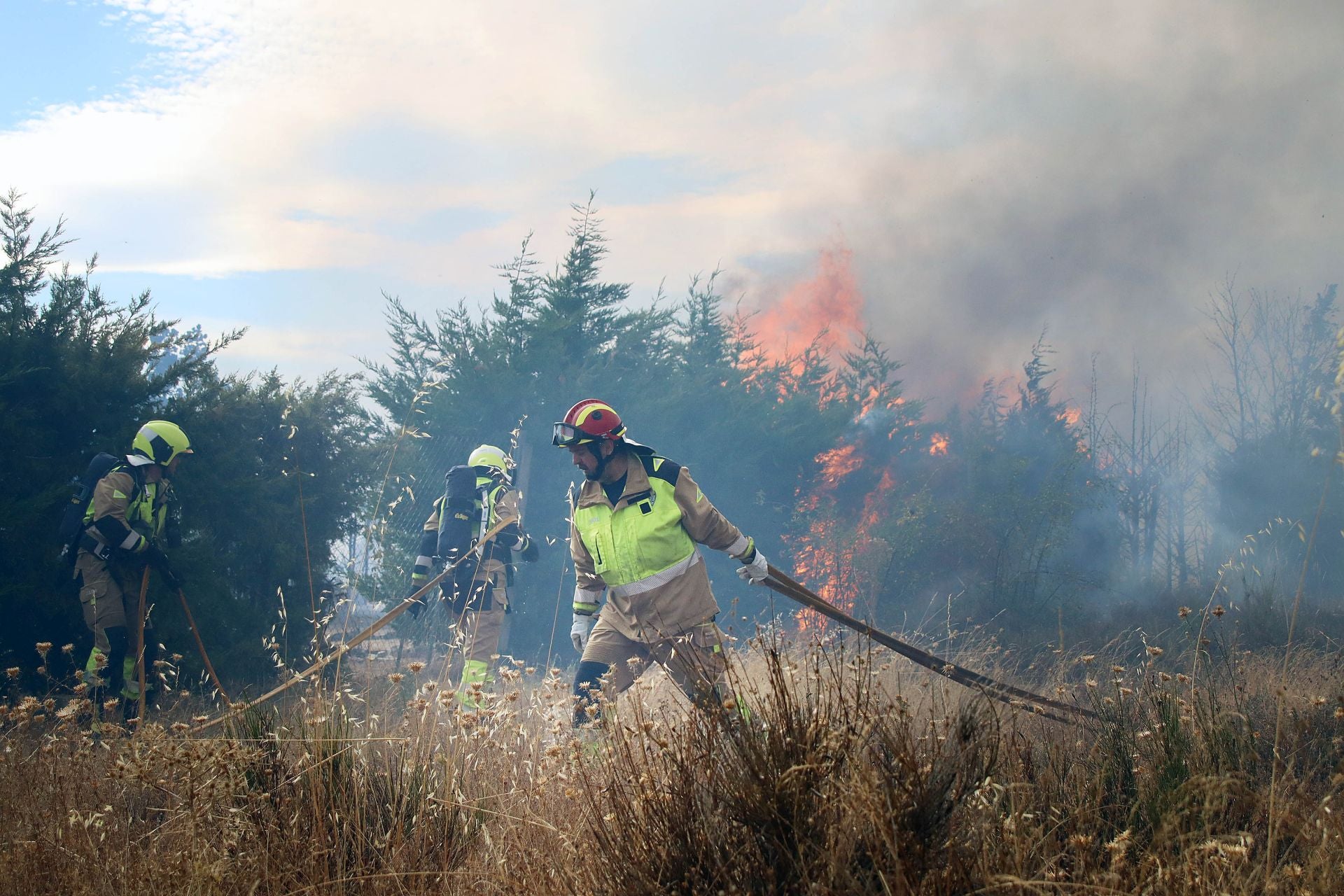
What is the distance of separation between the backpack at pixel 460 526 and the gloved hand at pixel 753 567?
3.33m

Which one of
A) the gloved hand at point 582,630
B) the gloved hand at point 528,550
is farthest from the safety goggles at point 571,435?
the gloved hand at point 528,550

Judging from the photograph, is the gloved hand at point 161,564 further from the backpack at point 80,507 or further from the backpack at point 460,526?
the backpack at point 460,526

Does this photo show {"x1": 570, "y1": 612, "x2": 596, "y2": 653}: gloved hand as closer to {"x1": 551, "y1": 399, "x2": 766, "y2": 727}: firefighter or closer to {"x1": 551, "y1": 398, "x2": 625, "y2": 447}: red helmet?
{"x1": 551, "y1": 399, "x2": 766, "y2": 727}: firefighter

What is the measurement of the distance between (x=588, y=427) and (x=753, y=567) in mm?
1292

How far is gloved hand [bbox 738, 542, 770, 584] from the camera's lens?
5.15 metres

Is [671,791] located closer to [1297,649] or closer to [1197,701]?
[1197,701]

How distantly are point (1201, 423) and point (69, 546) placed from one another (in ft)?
95.8

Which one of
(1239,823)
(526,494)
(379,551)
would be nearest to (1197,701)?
(1239,823)

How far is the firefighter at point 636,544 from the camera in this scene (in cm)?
502

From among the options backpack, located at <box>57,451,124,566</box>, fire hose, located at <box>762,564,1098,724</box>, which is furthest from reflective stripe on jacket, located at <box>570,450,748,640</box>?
backpack, located at <box>57,451,124,566</box>

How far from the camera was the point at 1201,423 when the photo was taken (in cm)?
2681

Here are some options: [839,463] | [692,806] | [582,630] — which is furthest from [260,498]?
[839,463]

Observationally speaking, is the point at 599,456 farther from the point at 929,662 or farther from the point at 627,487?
the point at 929,662

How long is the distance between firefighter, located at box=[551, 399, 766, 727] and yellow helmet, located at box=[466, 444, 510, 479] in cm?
278
